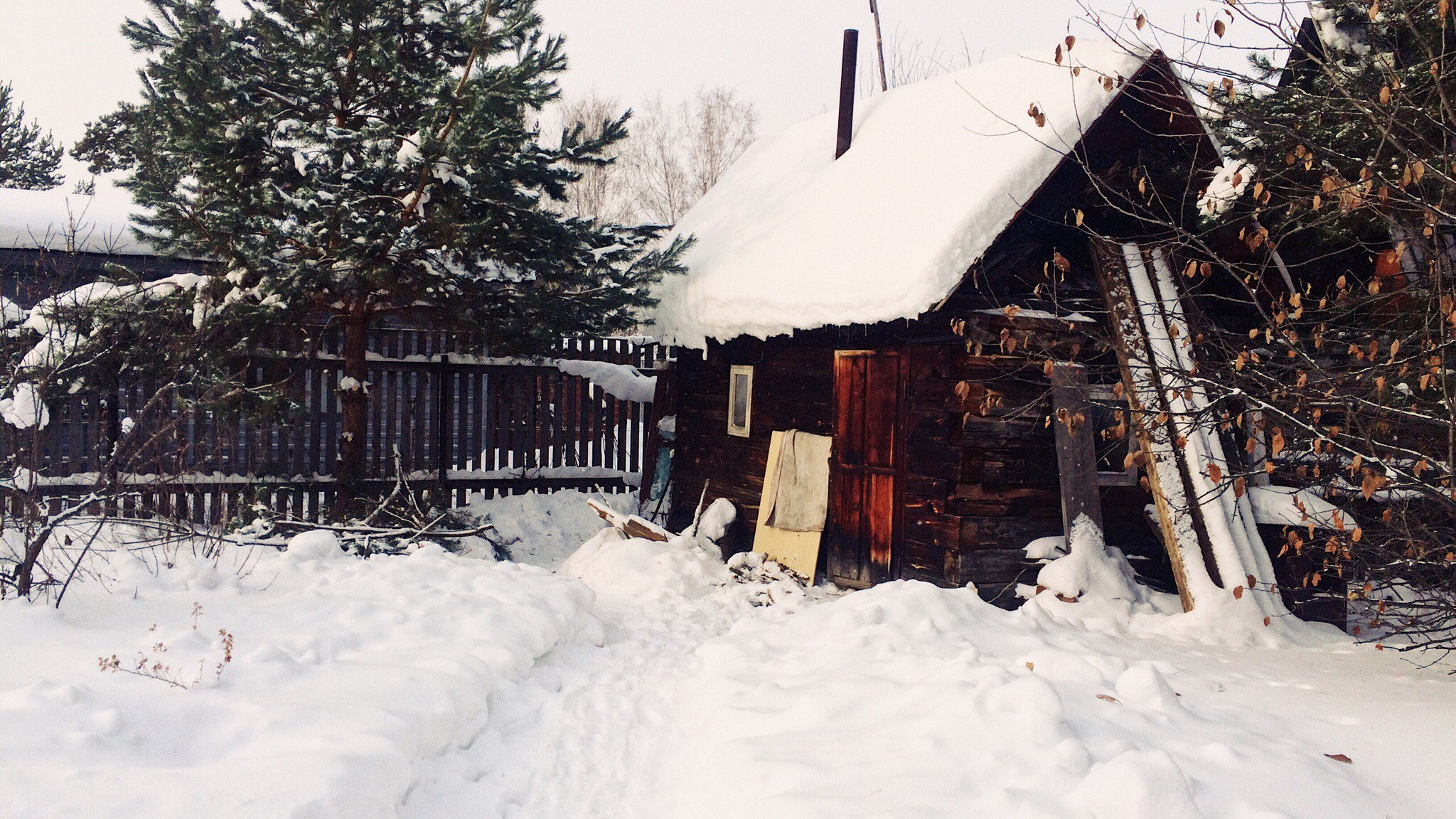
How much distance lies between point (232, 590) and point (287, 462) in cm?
492

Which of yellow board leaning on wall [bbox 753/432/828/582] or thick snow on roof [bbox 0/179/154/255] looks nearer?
yellow board leaning on wall [bbox 753/432/828/582]

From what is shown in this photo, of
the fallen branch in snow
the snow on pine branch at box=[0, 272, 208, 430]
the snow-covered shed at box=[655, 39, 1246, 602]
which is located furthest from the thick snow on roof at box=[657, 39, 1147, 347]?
the snow on pine branch at box=[0, 272, 208, 430]

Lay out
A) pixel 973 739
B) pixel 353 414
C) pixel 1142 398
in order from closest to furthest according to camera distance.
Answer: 1. pixel 973 739
2. pixel 1142 398
3. pixel 353 414

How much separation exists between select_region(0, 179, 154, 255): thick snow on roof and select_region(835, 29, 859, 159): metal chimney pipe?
10142 millimetres

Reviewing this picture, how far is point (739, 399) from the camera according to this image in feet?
32.9

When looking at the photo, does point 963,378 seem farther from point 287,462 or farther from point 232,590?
point 287,462

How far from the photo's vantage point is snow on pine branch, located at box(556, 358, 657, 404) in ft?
38.0

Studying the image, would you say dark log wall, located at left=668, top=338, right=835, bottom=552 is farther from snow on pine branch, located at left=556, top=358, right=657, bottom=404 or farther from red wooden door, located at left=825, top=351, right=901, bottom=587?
snow on pine branch, located at left=556, top=358, right=657, bottom=404

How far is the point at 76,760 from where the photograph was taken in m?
2.91

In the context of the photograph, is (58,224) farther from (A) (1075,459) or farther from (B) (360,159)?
(A) (1075,459)

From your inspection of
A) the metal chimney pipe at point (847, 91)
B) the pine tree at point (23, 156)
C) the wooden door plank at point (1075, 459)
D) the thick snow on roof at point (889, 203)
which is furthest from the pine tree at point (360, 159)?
the pine tree at point (23, 156)

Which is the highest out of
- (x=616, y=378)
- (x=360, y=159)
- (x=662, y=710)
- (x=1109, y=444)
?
(x=360, y=159)

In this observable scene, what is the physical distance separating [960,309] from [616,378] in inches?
229

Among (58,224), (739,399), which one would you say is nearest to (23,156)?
(58,224)
